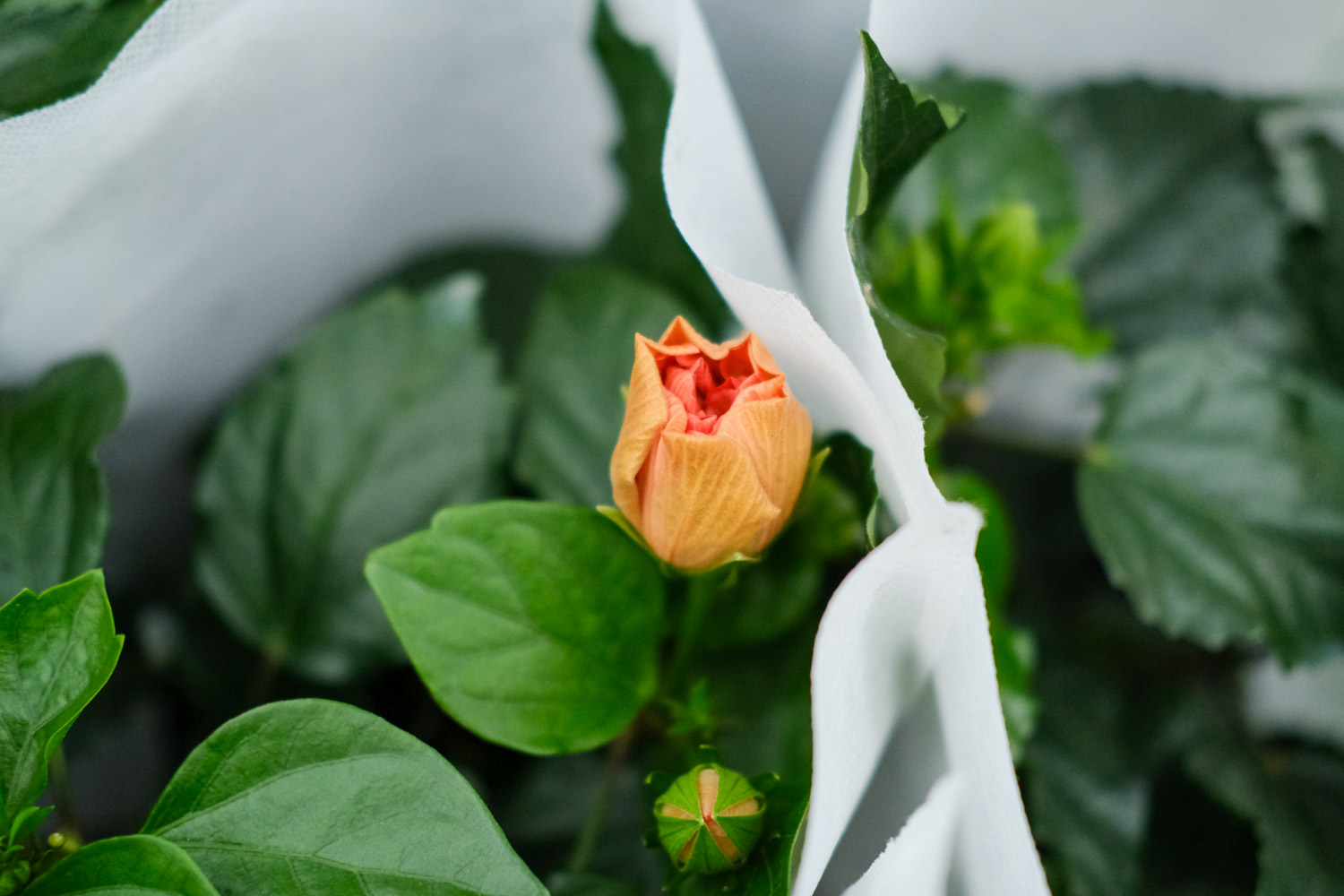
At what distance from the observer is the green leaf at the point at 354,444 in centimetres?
45

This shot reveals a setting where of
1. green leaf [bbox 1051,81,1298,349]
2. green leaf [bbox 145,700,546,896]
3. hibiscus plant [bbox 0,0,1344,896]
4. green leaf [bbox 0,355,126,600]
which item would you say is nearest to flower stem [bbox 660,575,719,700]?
hibiscus plant [bbox 0,0,1344,896]

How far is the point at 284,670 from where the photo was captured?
19.3 inches

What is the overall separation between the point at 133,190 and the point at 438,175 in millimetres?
177

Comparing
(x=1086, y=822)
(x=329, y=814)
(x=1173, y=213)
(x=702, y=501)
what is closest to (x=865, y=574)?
(x=702, y=501)

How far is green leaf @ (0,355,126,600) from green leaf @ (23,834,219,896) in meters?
0.11

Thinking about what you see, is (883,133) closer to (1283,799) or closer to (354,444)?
(354,444)

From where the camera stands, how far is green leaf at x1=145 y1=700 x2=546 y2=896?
10.8 inches

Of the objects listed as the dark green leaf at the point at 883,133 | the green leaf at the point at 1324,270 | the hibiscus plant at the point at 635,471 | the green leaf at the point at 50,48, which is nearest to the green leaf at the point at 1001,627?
the hibiscus plant at the point at 635,471

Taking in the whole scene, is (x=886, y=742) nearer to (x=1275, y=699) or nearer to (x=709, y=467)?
(x=709, y=467)

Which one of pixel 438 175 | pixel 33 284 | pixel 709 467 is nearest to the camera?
pixel 709 467

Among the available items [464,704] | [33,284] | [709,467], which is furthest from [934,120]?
[33,284]

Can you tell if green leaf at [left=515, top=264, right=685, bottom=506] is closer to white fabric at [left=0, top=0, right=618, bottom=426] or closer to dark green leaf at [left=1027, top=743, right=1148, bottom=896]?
white fabric at [left=0, top=0, right=618, bottom=426]

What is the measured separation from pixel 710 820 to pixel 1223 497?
318mm

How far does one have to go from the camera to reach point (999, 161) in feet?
1.68
